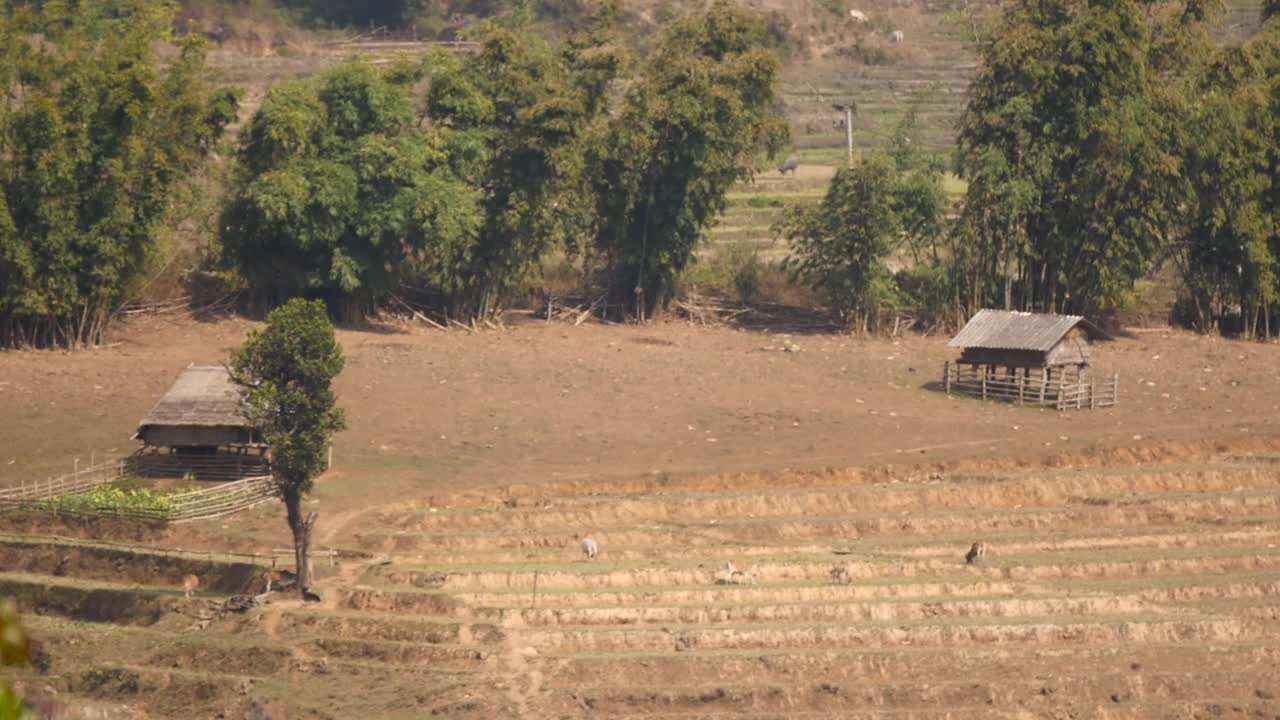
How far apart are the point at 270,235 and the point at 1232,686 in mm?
25102

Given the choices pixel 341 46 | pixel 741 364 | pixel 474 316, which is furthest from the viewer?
pixel 341 46

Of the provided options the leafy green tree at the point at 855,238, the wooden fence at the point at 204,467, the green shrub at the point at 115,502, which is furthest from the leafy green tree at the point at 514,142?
the green shrub at the point at 115,502

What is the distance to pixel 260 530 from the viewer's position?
2900cm

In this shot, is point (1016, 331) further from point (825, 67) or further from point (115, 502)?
point (825, 67)

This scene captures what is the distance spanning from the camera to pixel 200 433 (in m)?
30.7

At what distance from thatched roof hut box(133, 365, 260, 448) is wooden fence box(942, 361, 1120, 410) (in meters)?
15.8

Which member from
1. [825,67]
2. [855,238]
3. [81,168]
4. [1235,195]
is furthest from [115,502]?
[825,67]

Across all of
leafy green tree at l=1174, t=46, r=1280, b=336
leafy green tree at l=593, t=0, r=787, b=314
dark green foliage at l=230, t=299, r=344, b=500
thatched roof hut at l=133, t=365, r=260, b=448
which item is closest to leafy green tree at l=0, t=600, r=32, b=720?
dark green foliage at l=230, t=299, r=344, b=500

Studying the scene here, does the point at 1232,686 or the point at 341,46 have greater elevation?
the point at 341,46

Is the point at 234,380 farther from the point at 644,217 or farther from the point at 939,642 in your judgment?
the point at 644,217

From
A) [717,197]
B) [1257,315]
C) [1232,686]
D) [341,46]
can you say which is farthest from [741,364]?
[341,46]

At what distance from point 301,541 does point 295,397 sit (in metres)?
2.08

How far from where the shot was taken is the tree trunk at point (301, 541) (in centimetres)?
2567

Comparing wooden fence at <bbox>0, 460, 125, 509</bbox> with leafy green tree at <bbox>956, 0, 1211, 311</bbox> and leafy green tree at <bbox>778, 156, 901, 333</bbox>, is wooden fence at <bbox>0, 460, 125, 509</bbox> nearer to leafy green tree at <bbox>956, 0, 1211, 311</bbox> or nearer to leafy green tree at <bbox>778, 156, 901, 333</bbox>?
leafy green tree at <bbox>778, 156, 901, 333</bbox>
